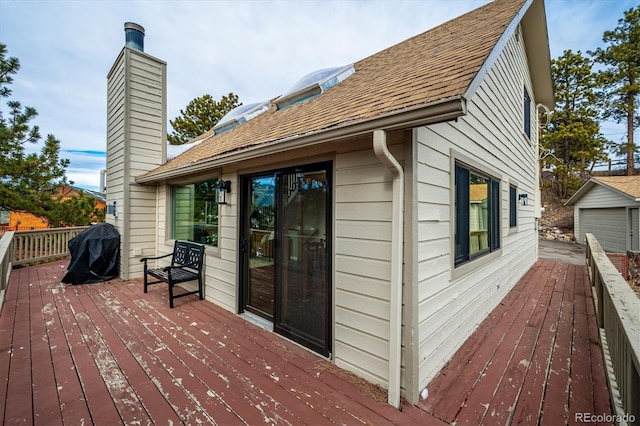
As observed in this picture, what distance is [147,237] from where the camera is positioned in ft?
18.8

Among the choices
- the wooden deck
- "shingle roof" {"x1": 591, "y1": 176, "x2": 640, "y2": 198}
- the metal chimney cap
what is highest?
the metal chimney cap

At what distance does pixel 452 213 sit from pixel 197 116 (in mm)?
18025

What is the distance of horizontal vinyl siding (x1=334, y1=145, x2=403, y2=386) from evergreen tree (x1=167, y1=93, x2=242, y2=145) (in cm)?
1704

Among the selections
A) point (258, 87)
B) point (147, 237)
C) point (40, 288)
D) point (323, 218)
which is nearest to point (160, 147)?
point (147, 237)

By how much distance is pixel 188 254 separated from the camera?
181 inches

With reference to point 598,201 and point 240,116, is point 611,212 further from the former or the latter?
point 240,116

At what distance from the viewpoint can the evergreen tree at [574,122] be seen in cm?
1603

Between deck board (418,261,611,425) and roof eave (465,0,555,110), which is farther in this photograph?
roof eave (465,0,555,110)

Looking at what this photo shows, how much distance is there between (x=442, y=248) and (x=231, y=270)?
2742 mm

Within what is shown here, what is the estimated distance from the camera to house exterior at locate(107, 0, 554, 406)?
2.04m

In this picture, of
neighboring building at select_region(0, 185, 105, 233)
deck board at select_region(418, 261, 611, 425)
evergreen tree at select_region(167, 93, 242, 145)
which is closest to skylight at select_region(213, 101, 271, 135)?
deck board at select_region(418, 261, 611, 425)

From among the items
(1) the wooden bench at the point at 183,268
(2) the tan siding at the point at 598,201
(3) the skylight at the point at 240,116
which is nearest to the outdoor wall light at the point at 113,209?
(1) the wooden bench at the point at 183,268

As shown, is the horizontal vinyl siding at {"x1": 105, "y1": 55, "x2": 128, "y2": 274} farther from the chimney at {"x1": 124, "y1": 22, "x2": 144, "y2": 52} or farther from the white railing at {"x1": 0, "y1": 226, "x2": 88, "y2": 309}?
the white railing at {"x1": 0, "y1": 226, "x2": 88, "y2": 309}

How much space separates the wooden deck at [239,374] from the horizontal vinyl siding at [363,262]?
Result: 24 cm
